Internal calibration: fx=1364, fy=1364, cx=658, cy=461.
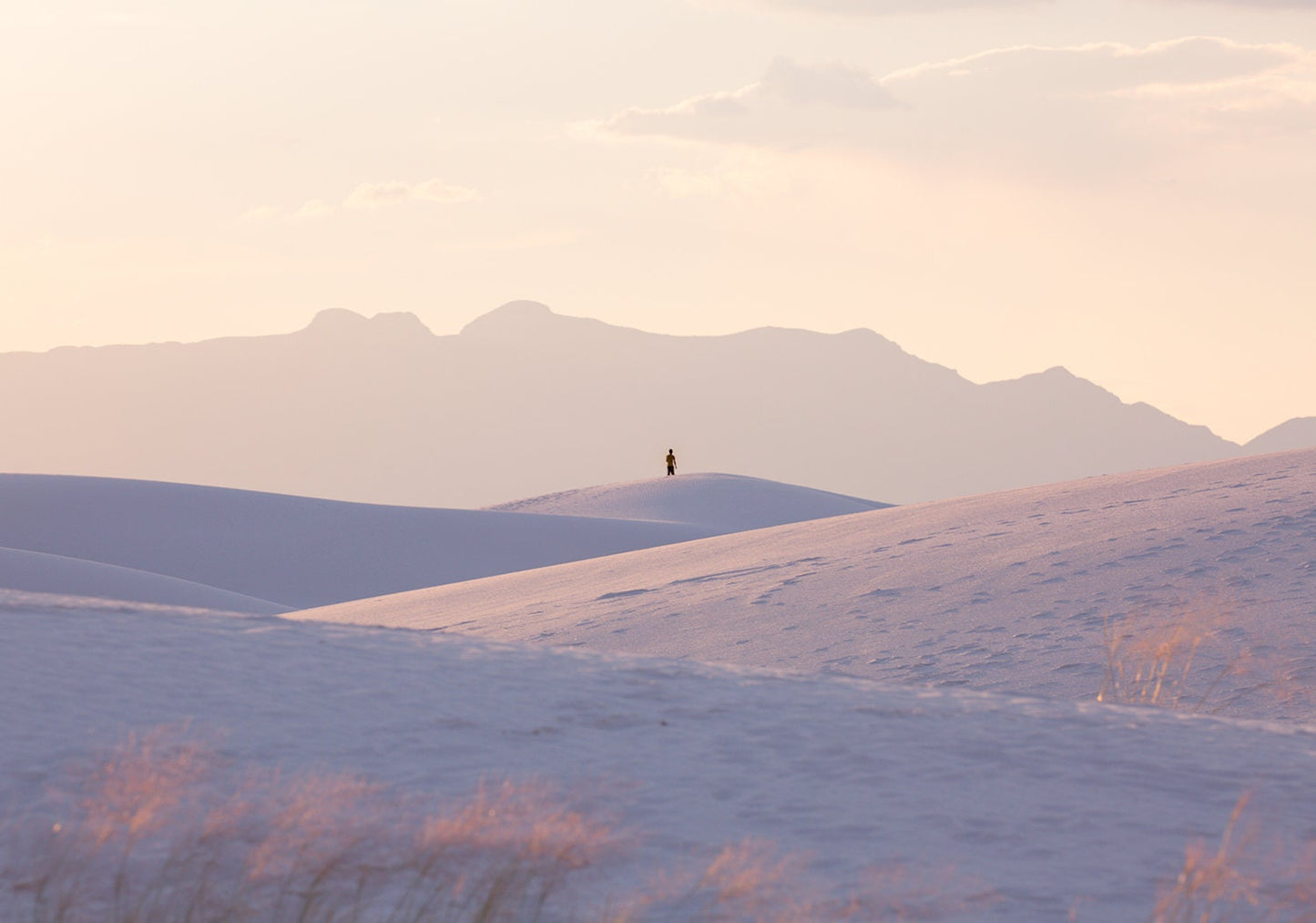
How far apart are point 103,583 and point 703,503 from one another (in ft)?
61.3

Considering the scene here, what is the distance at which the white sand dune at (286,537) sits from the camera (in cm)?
2402

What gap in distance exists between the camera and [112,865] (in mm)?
2400

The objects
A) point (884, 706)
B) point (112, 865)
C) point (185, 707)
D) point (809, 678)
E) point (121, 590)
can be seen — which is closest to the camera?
point (112, 865)

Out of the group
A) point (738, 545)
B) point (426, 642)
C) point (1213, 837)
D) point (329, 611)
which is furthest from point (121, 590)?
point (1213, 837)

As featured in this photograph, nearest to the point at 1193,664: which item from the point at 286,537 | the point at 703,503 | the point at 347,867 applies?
the point at 347,867

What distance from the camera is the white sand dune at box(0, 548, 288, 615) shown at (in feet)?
52.3

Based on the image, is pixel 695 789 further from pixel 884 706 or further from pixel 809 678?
pixel 809 678

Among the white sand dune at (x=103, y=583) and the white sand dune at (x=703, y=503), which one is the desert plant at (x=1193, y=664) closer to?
the white sand dune at (x=103, y=583)

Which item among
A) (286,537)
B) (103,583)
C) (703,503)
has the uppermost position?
(703,503)

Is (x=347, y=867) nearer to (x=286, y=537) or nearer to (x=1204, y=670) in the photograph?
(x=1204, y=670)

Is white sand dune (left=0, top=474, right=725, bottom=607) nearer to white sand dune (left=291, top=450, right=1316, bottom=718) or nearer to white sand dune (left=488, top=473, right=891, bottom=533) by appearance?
white sand dune (left=488, top=473, right=891, bottom=533)

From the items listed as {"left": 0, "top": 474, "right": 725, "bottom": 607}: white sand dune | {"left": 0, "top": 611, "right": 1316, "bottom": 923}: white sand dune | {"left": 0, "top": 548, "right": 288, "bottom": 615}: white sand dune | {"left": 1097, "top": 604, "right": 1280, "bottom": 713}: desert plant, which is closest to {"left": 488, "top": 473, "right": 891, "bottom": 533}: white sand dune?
{"left": 0, "top": 474, "right": 725, "bottom": 607}: white sand dune

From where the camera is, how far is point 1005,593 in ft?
26.8

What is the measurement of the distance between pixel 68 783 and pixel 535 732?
40.5 inches
